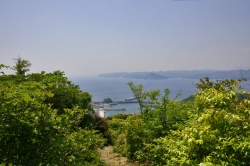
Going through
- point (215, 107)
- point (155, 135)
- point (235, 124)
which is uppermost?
point (215, 107)

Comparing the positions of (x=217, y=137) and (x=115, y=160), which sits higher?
(x=217, y=137)

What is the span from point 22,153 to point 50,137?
44 cm

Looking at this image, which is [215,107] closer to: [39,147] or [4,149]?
[39,147]

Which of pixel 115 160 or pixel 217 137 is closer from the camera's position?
pixel 217 137

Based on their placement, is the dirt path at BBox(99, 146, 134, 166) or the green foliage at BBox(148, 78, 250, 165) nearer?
the green foliage at BBox(148, 78, 250, 165)

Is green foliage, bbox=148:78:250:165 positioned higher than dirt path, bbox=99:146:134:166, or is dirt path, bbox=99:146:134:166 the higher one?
green foliage, bbox=148:78:250:165

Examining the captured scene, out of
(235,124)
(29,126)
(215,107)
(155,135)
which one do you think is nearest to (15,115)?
(29,126)

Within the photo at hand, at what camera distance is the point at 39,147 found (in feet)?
9.53

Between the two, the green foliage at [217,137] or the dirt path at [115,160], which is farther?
the dirt path at [115,160]

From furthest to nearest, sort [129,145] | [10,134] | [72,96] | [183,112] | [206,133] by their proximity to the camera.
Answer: [72,96] → [129,145] → [183,112] → [206,133] → [10,134]

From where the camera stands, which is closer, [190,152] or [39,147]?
[39,147]

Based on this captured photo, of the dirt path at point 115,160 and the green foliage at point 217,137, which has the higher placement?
the green foliage at point 217,137

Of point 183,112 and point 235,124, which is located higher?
point 235,124

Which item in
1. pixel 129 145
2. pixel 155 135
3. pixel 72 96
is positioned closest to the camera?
pixel 155 135
